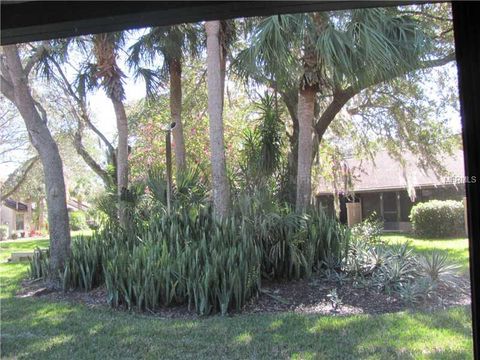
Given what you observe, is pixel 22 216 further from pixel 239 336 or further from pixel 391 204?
pixel 239 336

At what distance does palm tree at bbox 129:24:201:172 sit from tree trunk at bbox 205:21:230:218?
133 centimetres

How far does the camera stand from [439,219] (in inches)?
553

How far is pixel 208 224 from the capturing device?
6.70 metres

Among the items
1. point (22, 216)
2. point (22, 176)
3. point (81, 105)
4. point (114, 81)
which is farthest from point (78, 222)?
point (114, 81)

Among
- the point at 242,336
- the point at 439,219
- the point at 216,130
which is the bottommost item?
the point at 242,336

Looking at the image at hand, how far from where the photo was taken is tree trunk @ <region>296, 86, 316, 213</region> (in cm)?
774

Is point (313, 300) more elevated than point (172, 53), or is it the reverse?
point (172, 53)

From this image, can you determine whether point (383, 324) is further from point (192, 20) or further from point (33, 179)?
point (33, 179)

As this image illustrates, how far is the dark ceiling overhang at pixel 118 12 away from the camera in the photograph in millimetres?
2248

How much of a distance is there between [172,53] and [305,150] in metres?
3.48

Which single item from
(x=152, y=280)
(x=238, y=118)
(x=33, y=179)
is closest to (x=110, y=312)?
(x=152, y=280)

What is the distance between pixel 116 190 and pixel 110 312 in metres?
3.74

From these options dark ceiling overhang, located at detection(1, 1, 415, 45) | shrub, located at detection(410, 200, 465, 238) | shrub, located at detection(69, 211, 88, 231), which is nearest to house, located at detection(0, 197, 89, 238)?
shrub, located at detection(69, 211, 88, 231)

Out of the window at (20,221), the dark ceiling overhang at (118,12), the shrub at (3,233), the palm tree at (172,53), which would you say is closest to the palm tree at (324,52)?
the palm tree at (172,53)
